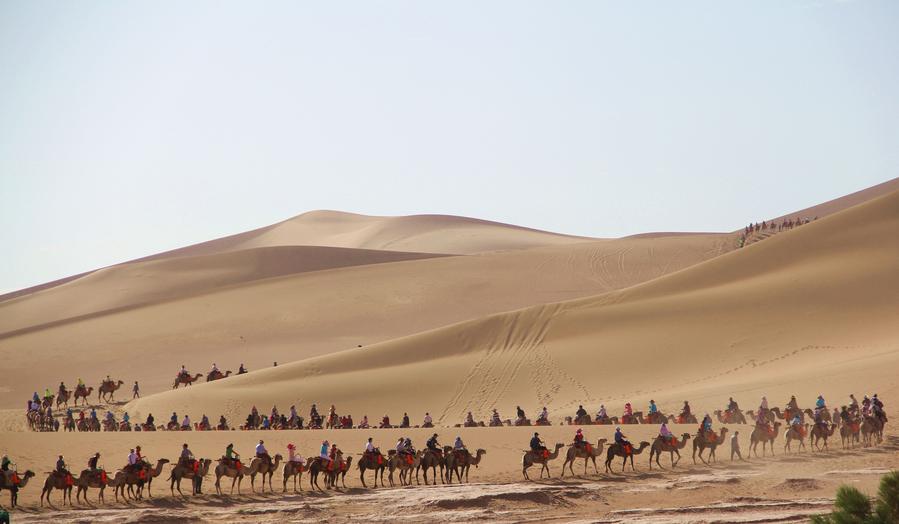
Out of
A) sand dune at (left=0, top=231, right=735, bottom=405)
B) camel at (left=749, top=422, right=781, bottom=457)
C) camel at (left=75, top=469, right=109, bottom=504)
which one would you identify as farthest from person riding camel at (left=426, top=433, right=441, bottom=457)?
sand dune at (left=0, top=231, right=735, bottom=405)

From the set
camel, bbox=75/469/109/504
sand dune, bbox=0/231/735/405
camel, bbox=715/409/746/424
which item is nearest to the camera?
camel, bbox=75/469/109/504

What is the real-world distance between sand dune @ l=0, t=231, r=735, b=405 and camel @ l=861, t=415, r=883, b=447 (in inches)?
1391

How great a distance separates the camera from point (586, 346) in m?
48.4

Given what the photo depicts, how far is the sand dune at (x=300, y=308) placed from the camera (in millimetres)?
62844

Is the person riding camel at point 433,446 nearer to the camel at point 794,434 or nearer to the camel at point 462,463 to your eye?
the camel at point 462,463

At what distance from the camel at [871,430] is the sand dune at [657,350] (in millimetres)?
6295

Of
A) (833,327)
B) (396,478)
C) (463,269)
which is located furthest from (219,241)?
(396,478)

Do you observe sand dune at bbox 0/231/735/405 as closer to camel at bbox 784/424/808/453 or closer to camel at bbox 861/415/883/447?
camel at bbox 784/424/808/453

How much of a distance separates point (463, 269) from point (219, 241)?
92.5m

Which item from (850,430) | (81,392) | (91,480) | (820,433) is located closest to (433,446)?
(91,480)

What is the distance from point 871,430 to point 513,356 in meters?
20.5

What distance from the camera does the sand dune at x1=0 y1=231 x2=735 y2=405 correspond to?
62844 mm

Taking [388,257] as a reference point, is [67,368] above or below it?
below

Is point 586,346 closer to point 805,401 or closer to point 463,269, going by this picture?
point 805,401
